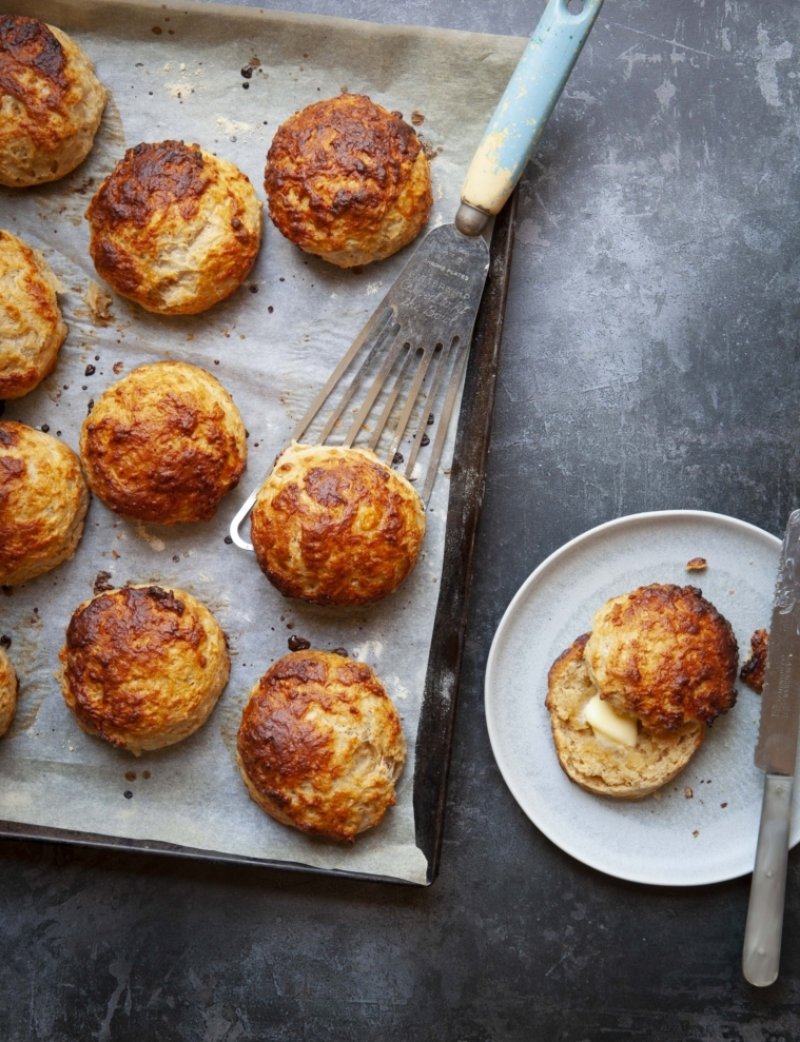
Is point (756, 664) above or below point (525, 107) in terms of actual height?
below

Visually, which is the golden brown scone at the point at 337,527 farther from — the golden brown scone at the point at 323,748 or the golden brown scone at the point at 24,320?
the golden brown scone at the point at 24,320

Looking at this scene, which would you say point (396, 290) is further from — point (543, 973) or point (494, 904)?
point (543, 973)

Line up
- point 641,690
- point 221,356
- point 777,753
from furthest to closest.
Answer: point 221,356 → point 777,753 → point 641,690

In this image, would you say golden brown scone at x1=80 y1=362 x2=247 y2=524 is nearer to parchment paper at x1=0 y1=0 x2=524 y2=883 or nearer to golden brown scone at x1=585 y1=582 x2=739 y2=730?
parchment paper at x1=0 y1=0 x2=524 y2=883

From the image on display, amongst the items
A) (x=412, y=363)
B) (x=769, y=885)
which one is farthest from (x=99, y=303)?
(x=769, y=885)

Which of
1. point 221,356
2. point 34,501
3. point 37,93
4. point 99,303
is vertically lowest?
point 34,501

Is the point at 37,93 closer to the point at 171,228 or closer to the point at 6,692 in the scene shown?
the point at 171,228

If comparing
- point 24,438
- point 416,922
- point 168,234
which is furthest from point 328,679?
point 168,234

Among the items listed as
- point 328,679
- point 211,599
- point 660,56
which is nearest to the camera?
point 328,679
